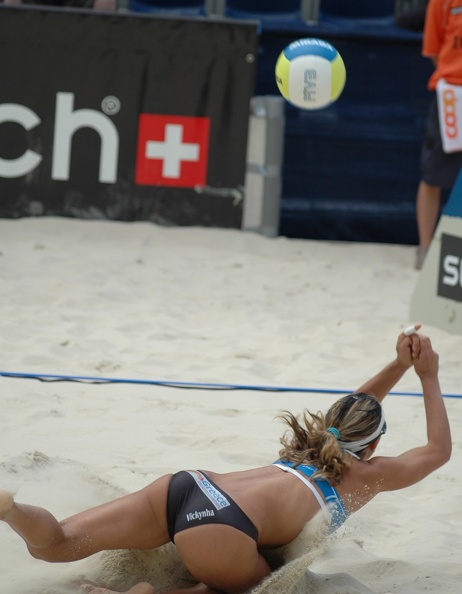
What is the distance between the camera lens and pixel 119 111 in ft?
24.7

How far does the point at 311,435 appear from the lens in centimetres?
303

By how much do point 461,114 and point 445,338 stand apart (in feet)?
6.62

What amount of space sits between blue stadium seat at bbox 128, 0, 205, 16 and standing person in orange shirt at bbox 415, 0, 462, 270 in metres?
2.35

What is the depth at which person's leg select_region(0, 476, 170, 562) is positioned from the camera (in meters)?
2.74

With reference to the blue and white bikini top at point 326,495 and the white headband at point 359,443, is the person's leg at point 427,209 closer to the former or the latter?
the white headband at point 359,443

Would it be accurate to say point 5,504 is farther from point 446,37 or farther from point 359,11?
point 359,11

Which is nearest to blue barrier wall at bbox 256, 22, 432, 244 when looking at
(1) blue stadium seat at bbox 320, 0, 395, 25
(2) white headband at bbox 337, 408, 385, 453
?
(1) blue stadium seat at bbox 320, 0, 395, 25

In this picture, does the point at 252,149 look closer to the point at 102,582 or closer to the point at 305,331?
the point at 305,331

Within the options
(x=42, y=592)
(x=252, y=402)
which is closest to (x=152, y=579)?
(x=42, y=592)

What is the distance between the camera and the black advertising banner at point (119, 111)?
747 cm

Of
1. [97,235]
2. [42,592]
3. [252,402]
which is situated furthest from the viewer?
[97,235]

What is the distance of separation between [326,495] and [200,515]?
415 millimetres

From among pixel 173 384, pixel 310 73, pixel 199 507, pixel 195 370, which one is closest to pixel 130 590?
pixel 199 507

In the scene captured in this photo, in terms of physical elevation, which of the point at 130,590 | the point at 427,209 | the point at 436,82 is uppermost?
the point at 436,82
